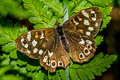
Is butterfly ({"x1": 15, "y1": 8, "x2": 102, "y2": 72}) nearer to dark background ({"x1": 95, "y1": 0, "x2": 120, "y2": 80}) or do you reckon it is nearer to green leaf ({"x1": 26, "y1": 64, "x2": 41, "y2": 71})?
green leaf ({"x1": 26, "y1": 64, "x2": 41, "y2": 71})

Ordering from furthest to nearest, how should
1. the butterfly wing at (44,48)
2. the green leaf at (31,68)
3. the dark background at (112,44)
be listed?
the dark background at (112,44), the green leaf at (31,68), the butterfly wing at (44,48)

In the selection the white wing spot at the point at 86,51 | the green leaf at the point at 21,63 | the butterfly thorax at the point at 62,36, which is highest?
the butterfly thorax at the point at 62,36

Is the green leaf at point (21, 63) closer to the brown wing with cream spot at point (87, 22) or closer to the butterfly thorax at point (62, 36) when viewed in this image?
the butterfly thorax at point (62, 36)

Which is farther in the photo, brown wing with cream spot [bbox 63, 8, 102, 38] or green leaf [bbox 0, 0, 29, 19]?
brown wing with cream spot [bbox 63, 8, 102, 38]

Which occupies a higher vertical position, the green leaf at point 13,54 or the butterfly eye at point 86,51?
the butterfly eye at point 86,51

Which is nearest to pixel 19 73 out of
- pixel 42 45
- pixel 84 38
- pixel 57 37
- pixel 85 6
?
pixel 42 45

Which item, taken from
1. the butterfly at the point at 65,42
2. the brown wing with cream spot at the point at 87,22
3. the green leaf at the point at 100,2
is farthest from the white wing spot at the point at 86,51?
the green leaf at the point at 100,2

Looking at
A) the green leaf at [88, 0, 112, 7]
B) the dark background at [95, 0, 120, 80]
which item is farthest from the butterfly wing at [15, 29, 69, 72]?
the dark background at [95, 0, 120, 80]

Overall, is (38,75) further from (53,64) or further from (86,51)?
(86,51)
